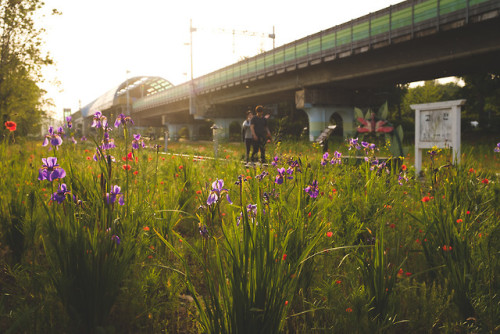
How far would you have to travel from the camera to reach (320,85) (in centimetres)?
2670

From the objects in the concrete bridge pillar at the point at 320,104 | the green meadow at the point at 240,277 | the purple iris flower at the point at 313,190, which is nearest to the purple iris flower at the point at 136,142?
the green meadow at the point at 240,277

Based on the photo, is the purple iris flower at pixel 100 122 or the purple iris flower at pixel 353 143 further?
the purple iris flower at pixel 353 143

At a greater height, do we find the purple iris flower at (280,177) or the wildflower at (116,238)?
the purple iris flower at (280,177)

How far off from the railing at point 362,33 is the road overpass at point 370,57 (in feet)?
0.13

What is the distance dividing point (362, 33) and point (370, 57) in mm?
1854

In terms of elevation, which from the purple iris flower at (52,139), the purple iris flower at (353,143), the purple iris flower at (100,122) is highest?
the purple iris flower at (100,122)

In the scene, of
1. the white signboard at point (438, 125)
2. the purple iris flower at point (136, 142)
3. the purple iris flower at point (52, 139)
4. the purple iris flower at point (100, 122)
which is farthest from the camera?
the white signboard at point (438, 125)

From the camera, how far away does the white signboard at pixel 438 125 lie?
6926mm

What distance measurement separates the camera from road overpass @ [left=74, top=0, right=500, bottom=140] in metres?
16.4

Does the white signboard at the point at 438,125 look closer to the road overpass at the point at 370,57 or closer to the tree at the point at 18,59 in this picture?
the road overpass at the point at 370,57

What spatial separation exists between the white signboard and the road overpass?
10245mm

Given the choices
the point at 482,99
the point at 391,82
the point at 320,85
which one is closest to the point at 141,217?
the point at 320,85

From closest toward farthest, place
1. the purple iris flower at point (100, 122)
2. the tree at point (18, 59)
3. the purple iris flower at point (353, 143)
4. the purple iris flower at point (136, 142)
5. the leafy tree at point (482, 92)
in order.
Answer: the purple iris flower at point (100, 122) → the purple iris flower at point (136, 142) → the purple iris flower at point (353, 143) → the tree at point (18, 59) → the leafy tree at point (482, 92)

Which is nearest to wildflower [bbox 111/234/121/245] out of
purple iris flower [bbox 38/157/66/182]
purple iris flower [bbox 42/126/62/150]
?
purple iris flower [bbox 38/157/66/182]
